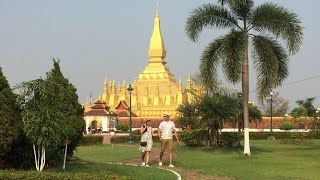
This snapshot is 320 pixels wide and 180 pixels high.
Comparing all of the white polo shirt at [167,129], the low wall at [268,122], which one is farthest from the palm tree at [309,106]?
the white polo shirt at [167,129]

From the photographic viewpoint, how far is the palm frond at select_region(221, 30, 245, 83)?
19672 mm

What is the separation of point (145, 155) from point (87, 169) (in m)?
2.75

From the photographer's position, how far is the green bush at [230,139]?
1014 inches

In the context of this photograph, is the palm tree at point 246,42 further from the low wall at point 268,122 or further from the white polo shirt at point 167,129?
the low wall at point 268,122

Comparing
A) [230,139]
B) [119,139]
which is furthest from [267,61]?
[119,139]

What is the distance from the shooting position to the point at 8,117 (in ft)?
37.6

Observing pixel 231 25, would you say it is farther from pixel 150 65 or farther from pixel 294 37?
pixel 150 65

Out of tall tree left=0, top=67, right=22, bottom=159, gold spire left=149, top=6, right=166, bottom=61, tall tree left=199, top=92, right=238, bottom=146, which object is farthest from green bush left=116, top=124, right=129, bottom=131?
tall tree left=0, top=67, right=22, bottom=159

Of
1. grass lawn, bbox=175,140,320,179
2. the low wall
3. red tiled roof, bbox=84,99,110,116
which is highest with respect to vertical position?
red tiled roof, bbox=84,99,110,116

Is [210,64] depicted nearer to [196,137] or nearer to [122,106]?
[196,137]

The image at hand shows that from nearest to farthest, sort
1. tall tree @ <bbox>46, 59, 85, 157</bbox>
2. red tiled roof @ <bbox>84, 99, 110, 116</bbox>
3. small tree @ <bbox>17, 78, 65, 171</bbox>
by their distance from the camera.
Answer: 1. small tree @ <bbox>17, 78, 65, 171</bbox>
2. tall tree @ <bbox>46, 59, 85, 157</bbox>
3. red tiled roof @ <bbox>84, 99, 110, 116</bbox>

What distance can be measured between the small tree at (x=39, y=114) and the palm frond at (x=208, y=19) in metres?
10.5

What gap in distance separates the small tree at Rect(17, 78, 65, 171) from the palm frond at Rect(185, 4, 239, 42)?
415 inches

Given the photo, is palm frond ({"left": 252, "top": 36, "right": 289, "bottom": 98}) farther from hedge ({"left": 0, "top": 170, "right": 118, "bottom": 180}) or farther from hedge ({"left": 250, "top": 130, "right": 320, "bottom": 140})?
hedge ({"left": 250, "top": 130, "right": 320, "bottom": 140})
